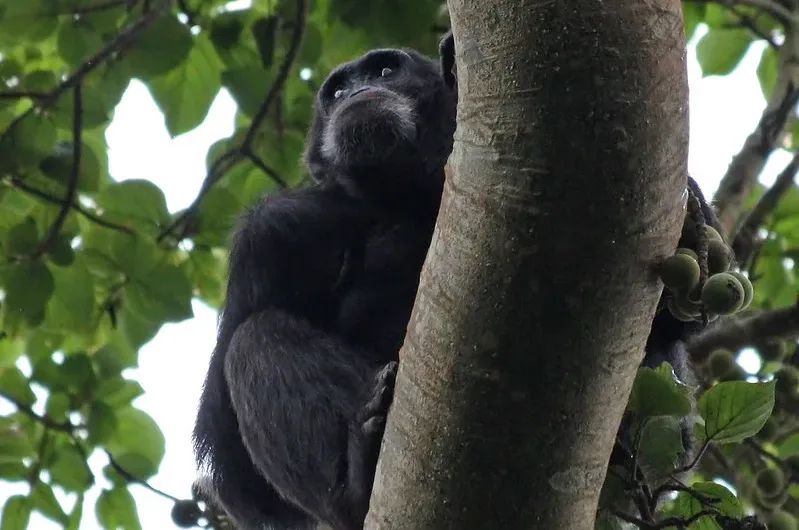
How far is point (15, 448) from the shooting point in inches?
146

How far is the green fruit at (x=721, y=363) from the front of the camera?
328 cm

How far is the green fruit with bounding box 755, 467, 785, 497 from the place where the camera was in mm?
2879

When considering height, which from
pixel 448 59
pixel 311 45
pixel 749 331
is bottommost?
pixel 749 331

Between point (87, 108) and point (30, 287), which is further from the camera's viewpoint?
point (87, 108)

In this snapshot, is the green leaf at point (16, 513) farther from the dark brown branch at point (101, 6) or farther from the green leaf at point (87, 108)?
the dark brown branch at point (101, 6)

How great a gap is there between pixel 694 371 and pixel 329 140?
1.42 metres

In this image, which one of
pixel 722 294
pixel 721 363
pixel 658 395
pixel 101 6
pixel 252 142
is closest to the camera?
pixel 722 294

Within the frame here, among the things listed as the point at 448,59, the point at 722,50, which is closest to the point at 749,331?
the point at 448,59

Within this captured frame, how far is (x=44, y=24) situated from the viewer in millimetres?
3725

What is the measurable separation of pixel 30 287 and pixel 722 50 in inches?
113

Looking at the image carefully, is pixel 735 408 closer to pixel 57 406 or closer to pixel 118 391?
pixel 118 391

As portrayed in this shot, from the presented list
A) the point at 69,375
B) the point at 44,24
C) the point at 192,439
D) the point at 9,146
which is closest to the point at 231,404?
the point at 192,439

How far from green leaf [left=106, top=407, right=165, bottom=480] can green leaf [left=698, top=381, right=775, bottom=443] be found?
2.43m

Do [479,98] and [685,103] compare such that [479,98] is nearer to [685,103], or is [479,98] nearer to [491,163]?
[491,163]
